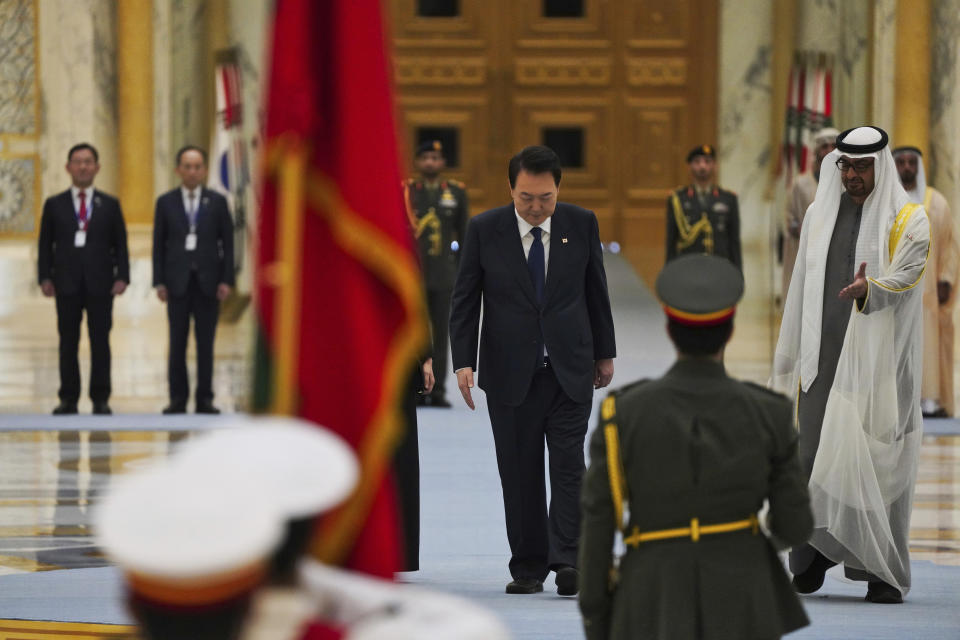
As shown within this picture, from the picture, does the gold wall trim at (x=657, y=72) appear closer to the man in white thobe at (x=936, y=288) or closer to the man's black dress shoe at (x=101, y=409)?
the man in white thobe at (x=936, y=288)

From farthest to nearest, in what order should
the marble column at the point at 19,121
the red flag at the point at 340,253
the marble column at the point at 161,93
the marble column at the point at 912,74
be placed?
the marble column at the point at 19,121 → the marble column at the point at 161,93 → the marble column at the point at 912,74 → the red flag at the point at 340,253

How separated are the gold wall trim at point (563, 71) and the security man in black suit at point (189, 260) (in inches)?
341

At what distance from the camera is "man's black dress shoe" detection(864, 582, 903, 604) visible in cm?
581

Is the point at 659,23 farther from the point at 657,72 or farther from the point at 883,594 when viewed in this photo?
the point at 883,594

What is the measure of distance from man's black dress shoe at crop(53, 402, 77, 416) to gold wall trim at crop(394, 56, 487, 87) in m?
8.95

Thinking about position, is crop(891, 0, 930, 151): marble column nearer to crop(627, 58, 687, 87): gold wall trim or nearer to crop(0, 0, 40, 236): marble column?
crop(627, 58, 687, 87): gold wall trim

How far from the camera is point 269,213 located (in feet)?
7.02

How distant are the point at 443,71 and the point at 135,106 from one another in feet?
14.2

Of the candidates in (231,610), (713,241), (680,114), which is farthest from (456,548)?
(680,114)

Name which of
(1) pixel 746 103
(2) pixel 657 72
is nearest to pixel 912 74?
(1) pixel 746 103

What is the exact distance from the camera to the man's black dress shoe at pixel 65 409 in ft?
35.4

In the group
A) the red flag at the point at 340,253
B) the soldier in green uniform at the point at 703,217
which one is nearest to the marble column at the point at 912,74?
the soldier in green uniform at the point at 703,217

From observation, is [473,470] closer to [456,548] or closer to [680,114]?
[456,548]

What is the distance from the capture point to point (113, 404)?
1133 centimetres
